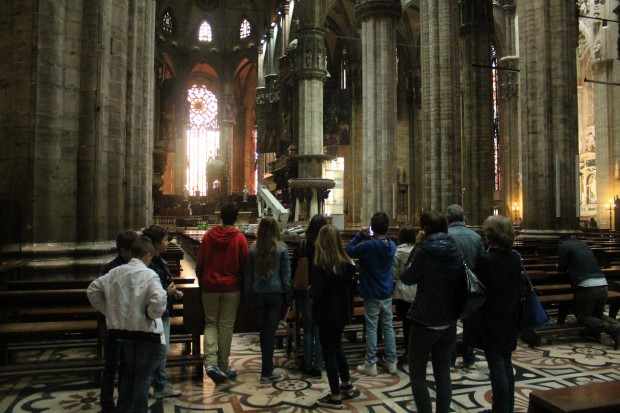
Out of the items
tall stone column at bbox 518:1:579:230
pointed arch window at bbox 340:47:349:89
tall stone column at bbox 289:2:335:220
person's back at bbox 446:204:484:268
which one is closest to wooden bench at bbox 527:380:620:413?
person's back at bbox 446:204:484:268

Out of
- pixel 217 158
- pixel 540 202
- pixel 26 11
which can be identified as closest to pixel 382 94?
pixel 540 202

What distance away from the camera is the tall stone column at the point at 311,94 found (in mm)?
26812

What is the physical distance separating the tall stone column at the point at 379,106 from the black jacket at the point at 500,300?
55.1ft

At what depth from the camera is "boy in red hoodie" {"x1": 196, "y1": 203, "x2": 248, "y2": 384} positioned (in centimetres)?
467

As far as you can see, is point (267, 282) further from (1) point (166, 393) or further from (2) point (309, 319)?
(1) point (166, 393)

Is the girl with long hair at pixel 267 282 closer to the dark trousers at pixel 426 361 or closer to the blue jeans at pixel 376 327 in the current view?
the blue jeans at pixel 376 327

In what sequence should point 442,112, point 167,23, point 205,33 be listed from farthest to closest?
point 205,33 < point 167,23 < point 442,112

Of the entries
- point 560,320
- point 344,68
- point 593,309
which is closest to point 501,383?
point 593,309

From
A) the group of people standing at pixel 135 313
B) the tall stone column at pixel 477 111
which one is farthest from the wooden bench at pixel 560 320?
the tall stone column at pixel 477 111

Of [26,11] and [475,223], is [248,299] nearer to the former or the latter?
[26,11]

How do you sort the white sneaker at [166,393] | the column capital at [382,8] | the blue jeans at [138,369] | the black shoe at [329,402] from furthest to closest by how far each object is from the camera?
1. the column capital at [382,8]
2. the white sneaker at [166,393]
3. the black shoe at [329,402]
4. the blue jeans at [138,369]

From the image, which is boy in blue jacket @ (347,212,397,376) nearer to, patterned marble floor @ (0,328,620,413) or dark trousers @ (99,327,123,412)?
patterned marble floor @ (0,328,620,413)

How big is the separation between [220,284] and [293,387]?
114 cm

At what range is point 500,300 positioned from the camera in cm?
353
